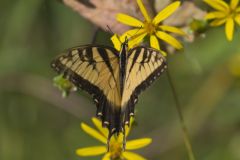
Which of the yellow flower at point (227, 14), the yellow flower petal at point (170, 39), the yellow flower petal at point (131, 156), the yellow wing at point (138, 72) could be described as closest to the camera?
the yellow wing at point (138, 72)

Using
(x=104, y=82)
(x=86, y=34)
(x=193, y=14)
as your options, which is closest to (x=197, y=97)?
(x=86, y=34)

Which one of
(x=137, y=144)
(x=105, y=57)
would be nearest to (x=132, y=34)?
(x=105, y=57)

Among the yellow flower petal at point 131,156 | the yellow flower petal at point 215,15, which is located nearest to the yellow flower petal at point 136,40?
the yellow flower petal at point 215,15

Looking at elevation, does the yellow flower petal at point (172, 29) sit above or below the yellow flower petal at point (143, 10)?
below

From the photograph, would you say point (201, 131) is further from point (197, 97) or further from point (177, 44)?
point (177, 44)

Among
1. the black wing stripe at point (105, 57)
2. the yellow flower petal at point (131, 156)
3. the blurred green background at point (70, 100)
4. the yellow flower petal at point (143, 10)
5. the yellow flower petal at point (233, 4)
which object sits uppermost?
the blurred green background at point (70, 100)

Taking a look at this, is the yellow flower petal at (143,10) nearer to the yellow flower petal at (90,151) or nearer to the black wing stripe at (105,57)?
the black wing stripe at (105,57)
